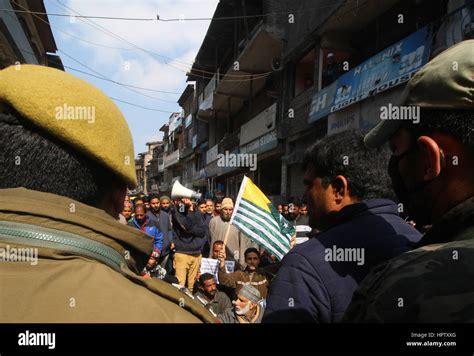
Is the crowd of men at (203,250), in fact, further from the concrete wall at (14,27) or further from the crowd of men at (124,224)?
the concrete wall at (14,27)

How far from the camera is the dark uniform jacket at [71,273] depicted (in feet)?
→ 2.62

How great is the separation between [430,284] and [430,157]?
368mm

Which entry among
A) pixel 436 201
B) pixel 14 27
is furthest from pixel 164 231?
pixel 14 27

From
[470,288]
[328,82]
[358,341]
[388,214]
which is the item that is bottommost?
[358,341]

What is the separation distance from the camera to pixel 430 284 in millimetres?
877

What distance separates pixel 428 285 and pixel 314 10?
12185 millimetres

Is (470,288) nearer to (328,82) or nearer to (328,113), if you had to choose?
(328,113)

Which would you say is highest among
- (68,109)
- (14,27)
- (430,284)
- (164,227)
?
(14,27)

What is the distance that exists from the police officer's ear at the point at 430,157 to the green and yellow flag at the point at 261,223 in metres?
4.21

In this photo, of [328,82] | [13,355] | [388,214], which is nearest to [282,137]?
[328,82]

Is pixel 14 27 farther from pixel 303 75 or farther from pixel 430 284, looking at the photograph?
pixel 430 284

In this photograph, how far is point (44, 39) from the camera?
64.0ft

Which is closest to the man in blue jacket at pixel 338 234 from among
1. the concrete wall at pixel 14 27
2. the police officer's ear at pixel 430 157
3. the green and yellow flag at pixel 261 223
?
the police officer's ear at pixel 430 157

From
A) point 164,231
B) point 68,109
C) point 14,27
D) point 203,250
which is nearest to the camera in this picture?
point 68,109
